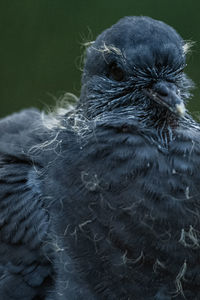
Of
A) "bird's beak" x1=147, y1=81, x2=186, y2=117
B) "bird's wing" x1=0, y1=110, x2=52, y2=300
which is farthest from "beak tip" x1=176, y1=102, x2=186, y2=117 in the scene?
"bird's wing" x1=0, y1=110, x2=52, y2=300

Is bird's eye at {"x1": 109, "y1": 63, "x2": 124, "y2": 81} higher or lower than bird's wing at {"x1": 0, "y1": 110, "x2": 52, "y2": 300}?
higher

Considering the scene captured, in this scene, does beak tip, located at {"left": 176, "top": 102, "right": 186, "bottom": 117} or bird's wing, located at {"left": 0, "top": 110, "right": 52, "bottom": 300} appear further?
bird's wing, located at {"left": 0, "top": 110, "right": 52, "bottom": 300}

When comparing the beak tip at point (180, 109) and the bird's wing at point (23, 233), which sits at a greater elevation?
the beak tip at point (180, 109)

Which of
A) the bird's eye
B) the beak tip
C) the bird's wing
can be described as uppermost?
the bird's eye

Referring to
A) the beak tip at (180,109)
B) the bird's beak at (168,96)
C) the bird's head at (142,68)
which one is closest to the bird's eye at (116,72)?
the bird's head at (142,68)

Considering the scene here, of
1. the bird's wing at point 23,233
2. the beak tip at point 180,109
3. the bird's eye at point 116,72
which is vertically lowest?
the bird's wing at point 23,233

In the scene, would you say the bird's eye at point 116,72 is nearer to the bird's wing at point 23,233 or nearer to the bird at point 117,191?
the bird at point 117,191

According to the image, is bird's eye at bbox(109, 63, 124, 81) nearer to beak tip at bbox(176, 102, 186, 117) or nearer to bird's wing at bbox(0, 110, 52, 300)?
beak tip at bbox(176, 102, 186, 117)

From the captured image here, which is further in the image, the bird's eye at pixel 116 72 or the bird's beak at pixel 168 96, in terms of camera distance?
the bird's eye at pixel 116 72
